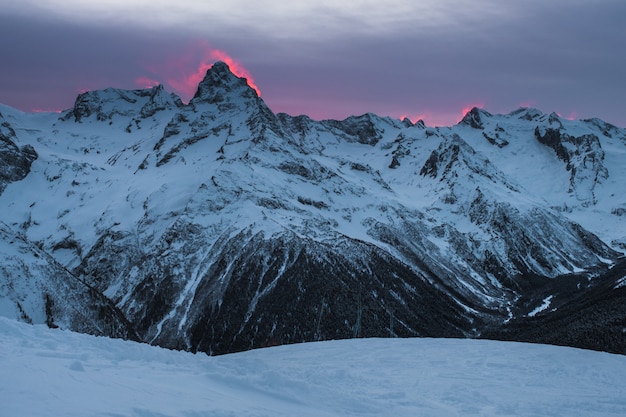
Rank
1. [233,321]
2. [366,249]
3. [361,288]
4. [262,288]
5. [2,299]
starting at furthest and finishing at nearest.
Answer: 1. [366,249]
2. [361,288]
3. [262,288]
4. [233,321]
5. [2,299]

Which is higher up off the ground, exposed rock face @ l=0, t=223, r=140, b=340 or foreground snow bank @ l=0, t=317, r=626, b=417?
foreground snow bank @ l=0, t=317, r=626, b=417

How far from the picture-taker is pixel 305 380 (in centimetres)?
2619

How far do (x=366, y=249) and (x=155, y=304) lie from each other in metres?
75.5

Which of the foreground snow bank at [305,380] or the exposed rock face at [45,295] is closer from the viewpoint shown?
the foreground snow bank at [305,380]

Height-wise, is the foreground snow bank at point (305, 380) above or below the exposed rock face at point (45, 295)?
above

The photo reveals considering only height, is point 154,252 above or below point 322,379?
below

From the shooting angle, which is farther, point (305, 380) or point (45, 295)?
point (45, 295)

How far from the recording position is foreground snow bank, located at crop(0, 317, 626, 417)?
18.2 meters

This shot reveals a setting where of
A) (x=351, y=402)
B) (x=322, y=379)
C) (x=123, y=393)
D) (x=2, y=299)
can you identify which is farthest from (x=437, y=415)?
(x=2, y=299)

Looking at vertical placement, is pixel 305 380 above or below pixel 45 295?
above

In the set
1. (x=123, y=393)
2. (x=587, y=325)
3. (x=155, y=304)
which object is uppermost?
(x=123, y=393)

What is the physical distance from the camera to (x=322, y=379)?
27.4 metres

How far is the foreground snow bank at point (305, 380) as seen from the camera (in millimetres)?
18234

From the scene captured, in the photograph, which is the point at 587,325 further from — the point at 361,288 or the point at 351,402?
the point at 351,402
